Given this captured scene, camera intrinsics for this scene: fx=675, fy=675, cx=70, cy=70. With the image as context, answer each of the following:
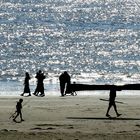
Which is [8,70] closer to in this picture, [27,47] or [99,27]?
[27,47]

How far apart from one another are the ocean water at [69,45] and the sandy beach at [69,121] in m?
11.5

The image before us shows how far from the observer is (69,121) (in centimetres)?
2594

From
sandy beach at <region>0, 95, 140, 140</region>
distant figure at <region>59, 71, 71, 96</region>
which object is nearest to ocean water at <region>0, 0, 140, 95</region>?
distant figure at <region>59, 71, 71, 96</region>

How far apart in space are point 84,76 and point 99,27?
72558mm

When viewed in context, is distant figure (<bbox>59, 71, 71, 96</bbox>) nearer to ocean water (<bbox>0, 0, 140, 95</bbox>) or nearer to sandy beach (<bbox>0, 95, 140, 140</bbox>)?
sandy beach (<bbox>0, 95, 140, 140</bbox>)

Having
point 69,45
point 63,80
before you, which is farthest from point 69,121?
point 69,45

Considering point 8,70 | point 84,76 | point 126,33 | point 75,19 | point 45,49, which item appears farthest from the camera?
point 75,19

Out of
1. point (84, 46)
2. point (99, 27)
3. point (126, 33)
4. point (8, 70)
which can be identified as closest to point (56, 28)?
→ point (99, 27)

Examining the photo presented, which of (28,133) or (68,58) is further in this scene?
(68,58)

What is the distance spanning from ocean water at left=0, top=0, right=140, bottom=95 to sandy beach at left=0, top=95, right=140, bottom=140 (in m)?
11.5

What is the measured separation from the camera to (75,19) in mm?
153250

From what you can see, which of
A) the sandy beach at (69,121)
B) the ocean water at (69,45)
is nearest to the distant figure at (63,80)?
the sandy beach at (69,121)

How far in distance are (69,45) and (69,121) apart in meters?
73.5

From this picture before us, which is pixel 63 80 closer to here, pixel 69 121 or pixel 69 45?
pixel 69 121
